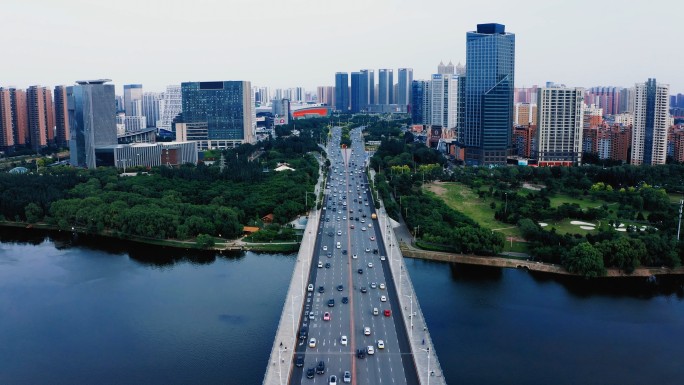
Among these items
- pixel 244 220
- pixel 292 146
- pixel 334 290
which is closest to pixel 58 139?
pixel 292 146

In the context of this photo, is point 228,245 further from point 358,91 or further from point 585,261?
point 358,91

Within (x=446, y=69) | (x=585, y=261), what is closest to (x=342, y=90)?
(x=446, y=69)

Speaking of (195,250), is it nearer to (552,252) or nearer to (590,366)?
(552,252)

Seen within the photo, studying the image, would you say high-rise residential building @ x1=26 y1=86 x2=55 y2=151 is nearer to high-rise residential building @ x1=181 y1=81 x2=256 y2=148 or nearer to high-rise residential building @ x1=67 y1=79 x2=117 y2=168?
high-rise residential building @ x1=67 y1=79 x2=117 y2=168

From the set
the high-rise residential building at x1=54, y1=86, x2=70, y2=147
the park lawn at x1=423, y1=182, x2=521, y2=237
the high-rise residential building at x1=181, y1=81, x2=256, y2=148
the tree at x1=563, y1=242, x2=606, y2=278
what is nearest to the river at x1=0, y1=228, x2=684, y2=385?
the tree at x1=563, y1=242, x2=606, y2=278

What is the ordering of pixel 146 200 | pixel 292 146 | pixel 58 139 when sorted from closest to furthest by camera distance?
pixel 146 200
pixel 292 146
pixel 58 139

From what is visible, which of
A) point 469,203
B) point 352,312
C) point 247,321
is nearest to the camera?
point 352,312

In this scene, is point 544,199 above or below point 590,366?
above
